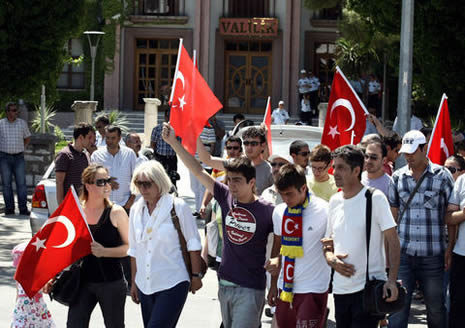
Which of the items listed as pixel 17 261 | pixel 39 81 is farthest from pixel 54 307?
pixel 39 81

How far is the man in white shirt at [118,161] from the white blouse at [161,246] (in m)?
4.13

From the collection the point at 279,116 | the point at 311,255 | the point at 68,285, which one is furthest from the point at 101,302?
the point at 279,116

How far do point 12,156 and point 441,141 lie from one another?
29.0ft

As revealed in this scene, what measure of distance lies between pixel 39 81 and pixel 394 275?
1281 cm

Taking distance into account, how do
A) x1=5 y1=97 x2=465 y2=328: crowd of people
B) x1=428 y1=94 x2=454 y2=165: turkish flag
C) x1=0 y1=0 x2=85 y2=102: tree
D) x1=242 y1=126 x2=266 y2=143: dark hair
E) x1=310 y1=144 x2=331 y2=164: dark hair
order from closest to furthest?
x1=5 y1=97 x2=465 y2=328: crowd of people < x1=310 y1=144 x2=331 y2=164: dark hair < x1=242 y1=126 x2=266 y2=143: dark hair < x1=428 y1=94 x2=454 y2=165: turkish flag < x1=0 y1=0 x2=85 y2=102: tree

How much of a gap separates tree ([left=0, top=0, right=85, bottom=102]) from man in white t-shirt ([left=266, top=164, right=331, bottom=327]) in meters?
11.7

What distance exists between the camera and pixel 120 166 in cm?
1113

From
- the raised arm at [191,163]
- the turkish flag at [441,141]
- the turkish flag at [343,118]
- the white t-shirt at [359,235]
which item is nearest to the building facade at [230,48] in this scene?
the turkish flag at [343,118]

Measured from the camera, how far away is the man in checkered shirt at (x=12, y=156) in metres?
16.2

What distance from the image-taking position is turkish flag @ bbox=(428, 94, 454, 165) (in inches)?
376

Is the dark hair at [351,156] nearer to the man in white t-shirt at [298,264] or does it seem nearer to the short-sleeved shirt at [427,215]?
the man in white t-shirt at [298,264]

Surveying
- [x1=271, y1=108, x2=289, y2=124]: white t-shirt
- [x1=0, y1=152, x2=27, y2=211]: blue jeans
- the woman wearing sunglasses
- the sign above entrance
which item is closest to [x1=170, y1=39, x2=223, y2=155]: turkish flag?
the woman wearing sunglasses

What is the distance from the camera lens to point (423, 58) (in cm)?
1514

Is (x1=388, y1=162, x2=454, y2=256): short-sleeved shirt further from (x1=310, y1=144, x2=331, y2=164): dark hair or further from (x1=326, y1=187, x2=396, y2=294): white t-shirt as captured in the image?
(x1=326, y1=187, x2=396, y2=294): white t-shirt
